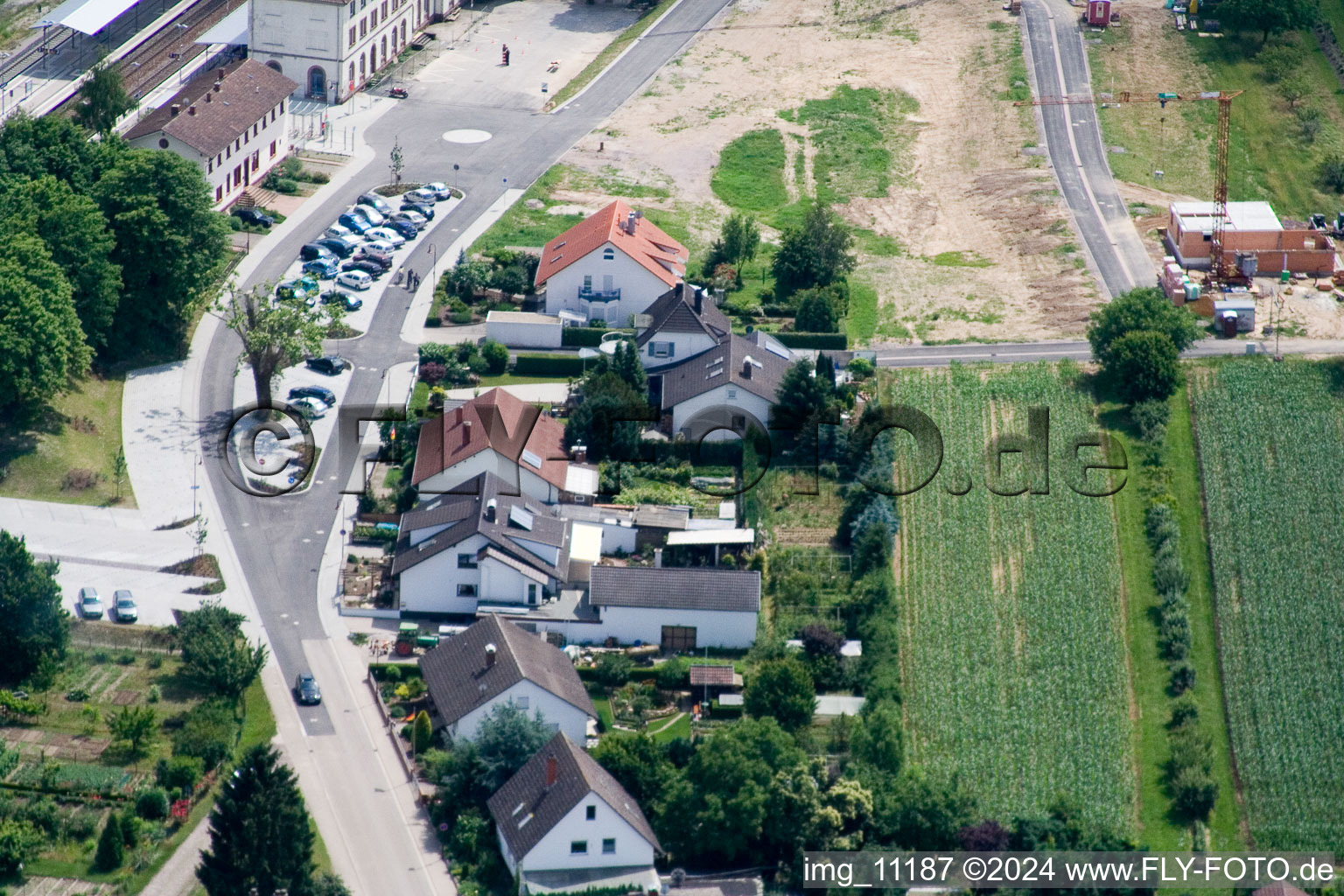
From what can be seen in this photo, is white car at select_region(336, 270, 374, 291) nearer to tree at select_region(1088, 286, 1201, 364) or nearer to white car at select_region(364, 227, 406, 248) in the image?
white car at select_region(364, 227, 406, 248)

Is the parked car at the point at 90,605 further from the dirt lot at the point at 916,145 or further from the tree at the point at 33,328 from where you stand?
the dirt lot at the point at 916,145

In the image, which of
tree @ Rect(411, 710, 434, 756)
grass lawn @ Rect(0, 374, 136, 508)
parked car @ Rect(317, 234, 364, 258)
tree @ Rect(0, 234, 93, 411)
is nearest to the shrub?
tree @ Rect(411, 710, 434, 756)

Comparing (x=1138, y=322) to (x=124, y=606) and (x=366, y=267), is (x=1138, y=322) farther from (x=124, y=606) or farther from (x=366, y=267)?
(x=124, y=606)

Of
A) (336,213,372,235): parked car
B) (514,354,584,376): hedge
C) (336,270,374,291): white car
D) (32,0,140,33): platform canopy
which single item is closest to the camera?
(514,354,584,376): hedge

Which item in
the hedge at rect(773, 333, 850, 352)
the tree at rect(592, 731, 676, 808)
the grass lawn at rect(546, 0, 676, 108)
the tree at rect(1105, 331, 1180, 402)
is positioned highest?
the tree at rect(1105, 331, 1180, 402)

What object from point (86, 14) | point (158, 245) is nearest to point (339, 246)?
point (158, 245)

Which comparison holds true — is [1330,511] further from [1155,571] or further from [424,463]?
[424,463]
